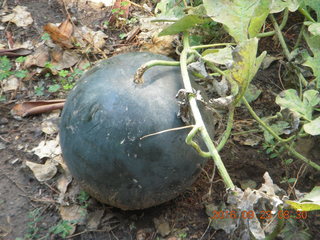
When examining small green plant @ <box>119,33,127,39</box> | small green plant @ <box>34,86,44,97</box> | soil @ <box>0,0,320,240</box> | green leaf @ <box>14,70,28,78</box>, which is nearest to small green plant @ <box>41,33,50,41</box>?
green leaf @ <box>14,70,28,78</box>

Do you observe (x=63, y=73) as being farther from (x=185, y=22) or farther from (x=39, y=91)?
(x=185, y=22)

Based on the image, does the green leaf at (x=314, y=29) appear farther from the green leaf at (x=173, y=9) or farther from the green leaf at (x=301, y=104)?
the green leaf at (x=173, y=9)

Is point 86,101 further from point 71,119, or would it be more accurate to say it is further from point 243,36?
point 243,36

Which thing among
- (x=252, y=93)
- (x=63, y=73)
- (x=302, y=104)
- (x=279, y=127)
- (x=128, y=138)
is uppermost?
(x=302, y=104)

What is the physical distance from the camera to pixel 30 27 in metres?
3.72

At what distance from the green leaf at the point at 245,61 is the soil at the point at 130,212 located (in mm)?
780

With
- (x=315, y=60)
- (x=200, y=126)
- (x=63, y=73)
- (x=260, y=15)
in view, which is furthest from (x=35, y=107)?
(x=315, y=60)

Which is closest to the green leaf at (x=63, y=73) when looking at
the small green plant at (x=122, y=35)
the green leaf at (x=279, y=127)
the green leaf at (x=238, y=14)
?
the small green plant at (x=122, y=35)

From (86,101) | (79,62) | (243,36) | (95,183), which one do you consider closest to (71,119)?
(86,101)

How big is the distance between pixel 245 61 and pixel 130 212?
116cm

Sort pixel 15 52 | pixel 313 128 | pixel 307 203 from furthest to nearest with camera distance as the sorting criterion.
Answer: pixel 15 52, pixel 313 128, pixel 307 203

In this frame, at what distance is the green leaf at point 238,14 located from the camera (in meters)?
2.10

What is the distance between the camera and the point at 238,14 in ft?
7.03

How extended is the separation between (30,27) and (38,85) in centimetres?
66
